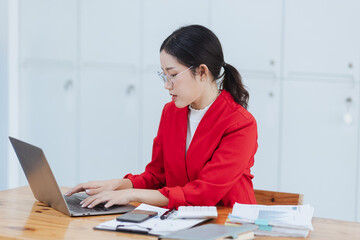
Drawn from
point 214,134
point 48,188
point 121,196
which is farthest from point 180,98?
point 48,188

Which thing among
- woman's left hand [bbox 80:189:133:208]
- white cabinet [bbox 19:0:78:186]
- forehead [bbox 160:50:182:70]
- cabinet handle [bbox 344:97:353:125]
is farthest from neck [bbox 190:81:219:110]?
white cabinet [bbox 19:0:78:186]

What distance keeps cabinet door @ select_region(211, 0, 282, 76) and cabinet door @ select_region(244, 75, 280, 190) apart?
8cm

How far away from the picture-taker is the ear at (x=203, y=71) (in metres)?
1.83

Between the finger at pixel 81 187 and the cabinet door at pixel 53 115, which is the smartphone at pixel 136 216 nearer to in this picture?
the finger at pixel 81 187

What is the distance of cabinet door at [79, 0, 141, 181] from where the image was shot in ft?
11.2

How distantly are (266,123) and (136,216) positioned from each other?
71.9 inches

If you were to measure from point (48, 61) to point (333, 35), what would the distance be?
6.57 feet

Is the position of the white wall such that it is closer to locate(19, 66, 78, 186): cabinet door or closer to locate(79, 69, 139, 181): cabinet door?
locate(19, 66, 78, 186): cabinet door

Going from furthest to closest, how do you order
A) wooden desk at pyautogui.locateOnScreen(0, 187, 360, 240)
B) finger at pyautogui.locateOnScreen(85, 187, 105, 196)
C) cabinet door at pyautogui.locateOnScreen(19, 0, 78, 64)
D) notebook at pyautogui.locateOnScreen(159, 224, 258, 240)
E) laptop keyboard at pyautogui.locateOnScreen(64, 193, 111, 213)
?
cabinet door at pyautogui.locateOnScreen(19, 0, 78, 64) → finger at pyautogui.locateOnScreen(85, 187, 105, 196) → laptop keyboard at pyautogui.locateOnScreen(64, 193, 111, 213) → wooden desk at pyautogui.locateOnScreen(0, 187, 360, 240) → notebook at pyautogui.locateOnScreen(159, 224, 258, 240)

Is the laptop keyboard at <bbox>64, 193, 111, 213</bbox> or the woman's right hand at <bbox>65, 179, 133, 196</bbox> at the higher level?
the woman's right hand at <bbox>65, 179, 133, 196</bbox>

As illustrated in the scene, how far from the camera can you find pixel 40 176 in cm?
160

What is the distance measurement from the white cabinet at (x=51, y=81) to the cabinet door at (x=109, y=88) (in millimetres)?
93

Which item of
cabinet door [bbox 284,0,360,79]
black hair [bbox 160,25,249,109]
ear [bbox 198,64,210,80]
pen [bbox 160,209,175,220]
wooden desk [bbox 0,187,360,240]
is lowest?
wooden desk [bbox 0,187,360,240]

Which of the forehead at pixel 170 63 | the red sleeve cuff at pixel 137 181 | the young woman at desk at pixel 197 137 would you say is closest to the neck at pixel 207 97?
the young woman at desk at pixel 197 137
